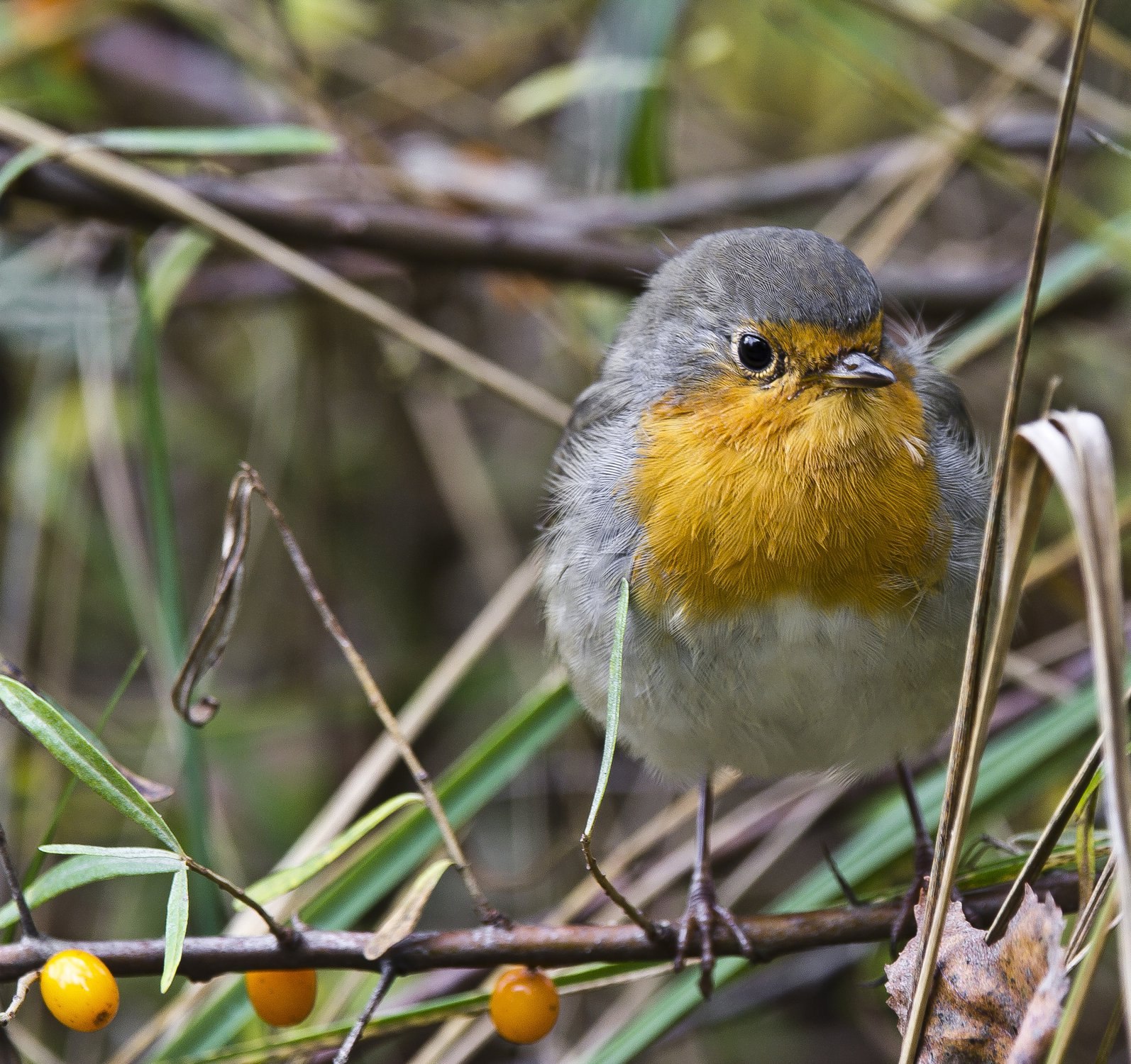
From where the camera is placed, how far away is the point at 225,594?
1725 mm

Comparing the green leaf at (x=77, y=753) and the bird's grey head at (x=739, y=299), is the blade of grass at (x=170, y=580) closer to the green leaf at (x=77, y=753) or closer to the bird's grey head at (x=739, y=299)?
the green leaf at (x=77, y=753)

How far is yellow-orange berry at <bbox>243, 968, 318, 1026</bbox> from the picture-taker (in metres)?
1.67

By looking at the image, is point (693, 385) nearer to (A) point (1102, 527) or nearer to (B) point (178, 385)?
(A) point (1102, 527)

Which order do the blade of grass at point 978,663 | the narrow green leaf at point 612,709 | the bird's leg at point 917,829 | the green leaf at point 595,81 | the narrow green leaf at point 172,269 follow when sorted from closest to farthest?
the blade of grass at point 978,663
the narrow green leaf at point 612,709
the bird's leg at point 917,829
the narrow green leaf at point 172,269
the green leaf at point 595,81

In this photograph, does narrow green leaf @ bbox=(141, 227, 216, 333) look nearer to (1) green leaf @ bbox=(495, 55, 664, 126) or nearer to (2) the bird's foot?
(1) green leaf @ bbox=(495, 55, 664, 126)

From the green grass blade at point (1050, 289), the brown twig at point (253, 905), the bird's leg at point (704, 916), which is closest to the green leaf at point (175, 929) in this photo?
the brown twig at point (253, 905)

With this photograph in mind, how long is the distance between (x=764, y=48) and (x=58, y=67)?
226cm

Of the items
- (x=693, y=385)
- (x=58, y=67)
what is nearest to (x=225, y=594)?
(x=693, y=385)

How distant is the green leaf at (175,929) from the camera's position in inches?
53.2

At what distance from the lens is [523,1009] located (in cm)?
170

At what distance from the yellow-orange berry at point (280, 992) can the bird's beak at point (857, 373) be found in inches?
46.1

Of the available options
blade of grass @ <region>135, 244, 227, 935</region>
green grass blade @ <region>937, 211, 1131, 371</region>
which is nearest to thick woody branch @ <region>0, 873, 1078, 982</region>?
blade of grass @ <region>135, 244, 227, 935</region>

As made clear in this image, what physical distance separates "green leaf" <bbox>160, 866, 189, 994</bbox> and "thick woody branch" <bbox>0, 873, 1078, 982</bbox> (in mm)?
171

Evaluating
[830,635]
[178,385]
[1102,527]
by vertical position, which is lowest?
[178,385]
